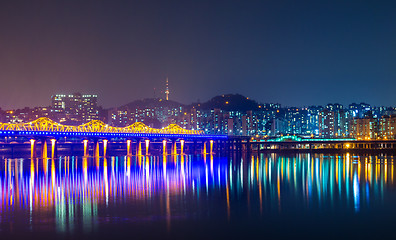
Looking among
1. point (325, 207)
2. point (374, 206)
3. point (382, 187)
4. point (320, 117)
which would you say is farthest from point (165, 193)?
point (320, 117)

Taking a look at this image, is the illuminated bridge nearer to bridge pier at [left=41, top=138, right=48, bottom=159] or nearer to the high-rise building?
bridge pier at [left=41, top=138, right=48, bottom=159]

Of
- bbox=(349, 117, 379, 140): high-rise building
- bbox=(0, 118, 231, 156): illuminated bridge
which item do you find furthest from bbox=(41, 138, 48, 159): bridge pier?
bbox=(349, 117, 379, 140): high-rise building

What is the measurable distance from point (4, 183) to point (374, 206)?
29976mm

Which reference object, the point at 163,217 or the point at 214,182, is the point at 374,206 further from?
the point at 214,182

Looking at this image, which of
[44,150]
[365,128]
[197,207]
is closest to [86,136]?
[44,150]

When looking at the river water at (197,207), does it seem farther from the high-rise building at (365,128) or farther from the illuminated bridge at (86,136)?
the high-rise building at (365,128)

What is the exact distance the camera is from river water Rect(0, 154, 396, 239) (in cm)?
2492

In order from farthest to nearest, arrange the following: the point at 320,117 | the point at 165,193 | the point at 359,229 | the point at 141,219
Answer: the point at 320,117, the point at 165,193, the point at 141,219, the point at 359,229

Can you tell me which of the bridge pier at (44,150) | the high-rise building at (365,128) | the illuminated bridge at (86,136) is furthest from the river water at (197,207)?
the high-rise building at (365,128)

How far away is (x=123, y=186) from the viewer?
42969mm

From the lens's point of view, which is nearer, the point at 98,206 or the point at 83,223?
the point at 83,223

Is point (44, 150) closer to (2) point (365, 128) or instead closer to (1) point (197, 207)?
(1) point (197, 207)

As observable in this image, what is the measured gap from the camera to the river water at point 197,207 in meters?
24.9

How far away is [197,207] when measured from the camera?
32.1 meters
